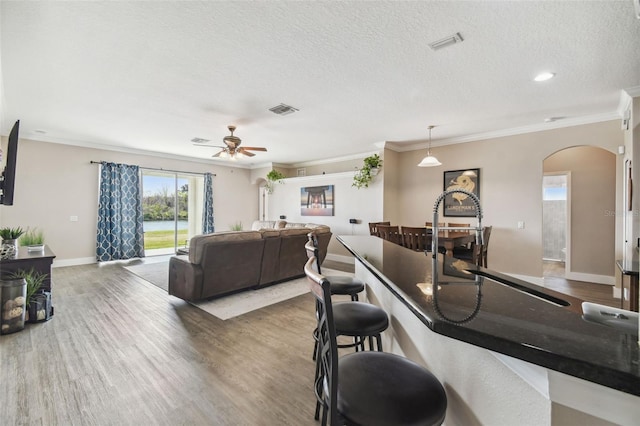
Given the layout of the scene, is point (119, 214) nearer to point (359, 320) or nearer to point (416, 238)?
point (416, 238)

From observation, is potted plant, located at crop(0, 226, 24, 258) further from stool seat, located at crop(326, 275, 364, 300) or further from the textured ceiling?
stool seat, located at crop(326, 275, 364, 300)

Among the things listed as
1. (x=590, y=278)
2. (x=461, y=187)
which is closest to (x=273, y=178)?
(x=461, y=187)

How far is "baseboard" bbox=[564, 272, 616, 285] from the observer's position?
4.89 m

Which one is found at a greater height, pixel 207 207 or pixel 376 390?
pixel 207 207

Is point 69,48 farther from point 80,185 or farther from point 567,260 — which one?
point 567,260

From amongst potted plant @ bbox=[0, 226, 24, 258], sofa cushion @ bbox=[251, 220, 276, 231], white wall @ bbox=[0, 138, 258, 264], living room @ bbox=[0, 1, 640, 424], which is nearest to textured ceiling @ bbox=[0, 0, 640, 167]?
living room @ bbox=[0, 1, 640, 424]

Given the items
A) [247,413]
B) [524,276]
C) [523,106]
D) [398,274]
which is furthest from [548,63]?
[247,413]

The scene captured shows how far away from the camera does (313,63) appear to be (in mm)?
2742

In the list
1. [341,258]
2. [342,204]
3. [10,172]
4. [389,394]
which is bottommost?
[341,258]

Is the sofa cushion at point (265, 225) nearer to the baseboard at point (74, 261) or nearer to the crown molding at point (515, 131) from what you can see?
the crown molding at point (515, 131)

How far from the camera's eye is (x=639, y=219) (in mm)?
3113

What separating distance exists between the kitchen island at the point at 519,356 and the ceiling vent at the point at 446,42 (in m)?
2.11

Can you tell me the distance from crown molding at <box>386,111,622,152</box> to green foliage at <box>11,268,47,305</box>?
5927mm

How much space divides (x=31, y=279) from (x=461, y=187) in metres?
6.51
